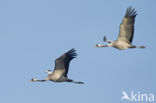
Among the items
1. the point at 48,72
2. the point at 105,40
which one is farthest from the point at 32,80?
the point at 105,40

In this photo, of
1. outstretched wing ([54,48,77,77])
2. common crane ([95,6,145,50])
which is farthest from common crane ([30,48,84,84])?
common crane ([95,6,145,50])

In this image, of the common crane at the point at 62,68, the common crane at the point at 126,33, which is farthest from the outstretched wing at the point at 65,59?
the common crane at the point at 126,33

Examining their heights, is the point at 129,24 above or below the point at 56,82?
above

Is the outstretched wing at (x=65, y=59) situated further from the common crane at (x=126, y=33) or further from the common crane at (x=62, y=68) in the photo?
the common crane at (x=126, y=33)

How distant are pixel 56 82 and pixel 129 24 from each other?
575 cm

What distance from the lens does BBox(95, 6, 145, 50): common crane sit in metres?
47.0

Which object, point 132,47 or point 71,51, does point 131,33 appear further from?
point 71,51

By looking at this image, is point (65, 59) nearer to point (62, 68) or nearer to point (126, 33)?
point (62, 68)

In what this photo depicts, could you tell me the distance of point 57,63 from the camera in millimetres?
44719

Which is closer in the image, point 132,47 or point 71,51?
point 71,51

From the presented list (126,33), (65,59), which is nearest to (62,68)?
(65,59)

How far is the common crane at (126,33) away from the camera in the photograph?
4697cm

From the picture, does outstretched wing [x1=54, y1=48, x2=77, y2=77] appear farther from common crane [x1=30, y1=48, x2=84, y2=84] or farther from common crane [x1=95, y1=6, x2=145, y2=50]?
common crane [x1=95, y1=6, x2=145, y2=50]

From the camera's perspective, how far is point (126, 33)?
47.2 meters
